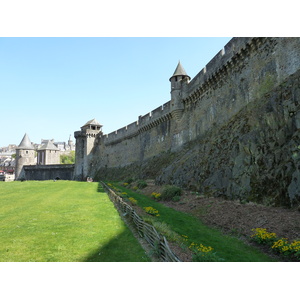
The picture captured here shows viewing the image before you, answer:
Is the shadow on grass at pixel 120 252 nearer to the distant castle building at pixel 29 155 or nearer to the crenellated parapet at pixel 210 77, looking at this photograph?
A: the crenellated parapet at pixel 210 77

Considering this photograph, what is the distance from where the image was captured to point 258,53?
54.1ft

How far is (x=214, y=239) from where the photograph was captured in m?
9.69

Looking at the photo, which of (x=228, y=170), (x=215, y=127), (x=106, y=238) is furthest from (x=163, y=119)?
(x=106, y=238)

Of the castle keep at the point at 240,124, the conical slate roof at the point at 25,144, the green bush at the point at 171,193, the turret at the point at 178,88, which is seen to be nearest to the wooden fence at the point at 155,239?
the castle keep at the point at 240,124

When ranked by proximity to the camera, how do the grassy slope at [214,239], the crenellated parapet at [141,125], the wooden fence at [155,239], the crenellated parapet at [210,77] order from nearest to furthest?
1. the wooden fence at [155,239]
2. the grassy slope at [214,239]
3. the crenellated parapet at [210,77]
4. the crenellated parapet at [141,125]

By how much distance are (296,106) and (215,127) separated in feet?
32.7

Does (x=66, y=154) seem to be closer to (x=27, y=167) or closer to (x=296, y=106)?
(x=27, y=167)

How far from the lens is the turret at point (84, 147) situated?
54906 mm

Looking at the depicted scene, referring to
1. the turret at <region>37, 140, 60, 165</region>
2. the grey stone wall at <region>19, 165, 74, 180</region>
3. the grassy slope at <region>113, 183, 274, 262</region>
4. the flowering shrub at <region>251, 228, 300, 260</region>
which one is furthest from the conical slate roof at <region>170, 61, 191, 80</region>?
the turret at <region>37, 140, 60, 165</region>

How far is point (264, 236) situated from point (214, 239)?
1813 millimetres

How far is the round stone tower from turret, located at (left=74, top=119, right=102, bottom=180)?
20915 mm

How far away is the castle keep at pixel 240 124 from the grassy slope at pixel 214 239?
2.73m

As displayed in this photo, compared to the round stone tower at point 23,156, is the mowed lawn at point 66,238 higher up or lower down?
lower down

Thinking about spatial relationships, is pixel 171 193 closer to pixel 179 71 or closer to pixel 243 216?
pixel 243 216
